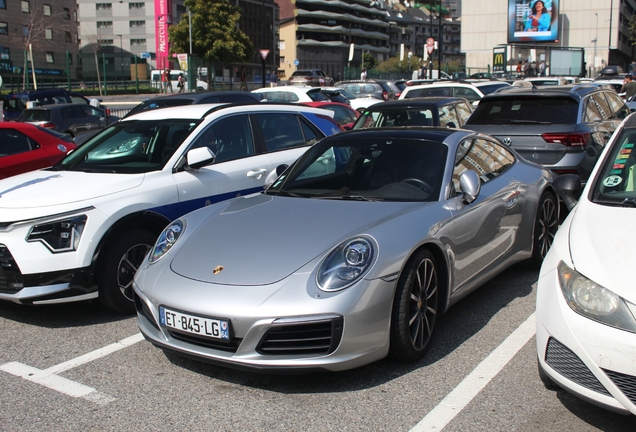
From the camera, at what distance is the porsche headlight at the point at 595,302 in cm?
305

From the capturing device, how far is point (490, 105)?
9227mm

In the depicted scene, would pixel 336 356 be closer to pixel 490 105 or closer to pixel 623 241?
pixel 623 241

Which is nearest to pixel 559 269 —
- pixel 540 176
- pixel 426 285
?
pixel 426 285

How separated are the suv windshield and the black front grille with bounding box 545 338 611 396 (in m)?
5.77

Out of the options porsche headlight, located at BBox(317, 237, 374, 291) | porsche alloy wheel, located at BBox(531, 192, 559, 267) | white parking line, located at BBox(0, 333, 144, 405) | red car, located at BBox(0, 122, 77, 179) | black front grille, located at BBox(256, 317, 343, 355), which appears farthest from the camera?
red car, located at BBox(0, 122, 77, 179)

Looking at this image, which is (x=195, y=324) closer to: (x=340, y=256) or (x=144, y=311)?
(x=144, y=311)

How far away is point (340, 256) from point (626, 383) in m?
1.59

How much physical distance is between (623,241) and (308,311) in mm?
1628

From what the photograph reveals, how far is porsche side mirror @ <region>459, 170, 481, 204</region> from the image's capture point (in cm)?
468

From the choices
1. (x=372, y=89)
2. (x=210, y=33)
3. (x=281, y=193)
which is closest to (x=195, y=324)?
(x=281, y=193)

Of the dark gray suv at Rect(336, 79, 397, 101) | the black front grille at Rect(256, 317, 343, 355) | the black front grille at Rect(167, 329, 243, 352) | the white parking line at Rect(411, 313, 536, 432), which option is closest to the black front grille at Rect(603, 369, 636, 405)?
the white parking line at Rect(411, 313, 536, 432)

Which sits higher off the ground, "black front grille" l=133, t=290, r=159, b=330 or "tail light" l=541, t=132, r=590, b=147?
"tail light" l=541, t=132, r=590, b=147

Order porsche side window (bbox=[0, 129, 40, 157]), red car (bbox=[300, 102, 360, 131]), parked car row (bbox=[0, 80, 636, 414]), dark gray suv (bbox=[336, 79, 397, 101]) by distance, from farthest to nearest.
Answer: dark gray suv (bbox=[336, 79, 397, 101]) < red car (bbox=[300, 102, 360, 131]) < porsche side window (bbox=[0, 129, 40, 157]) < parked car row (bbox=[0, 80, 636, 414])

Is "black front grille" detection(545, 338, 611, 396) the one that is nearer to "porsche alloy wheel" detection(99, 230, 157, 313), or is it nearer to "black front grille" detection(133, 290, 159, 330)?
"black front grille" detection(133, 290, 159, 330)
